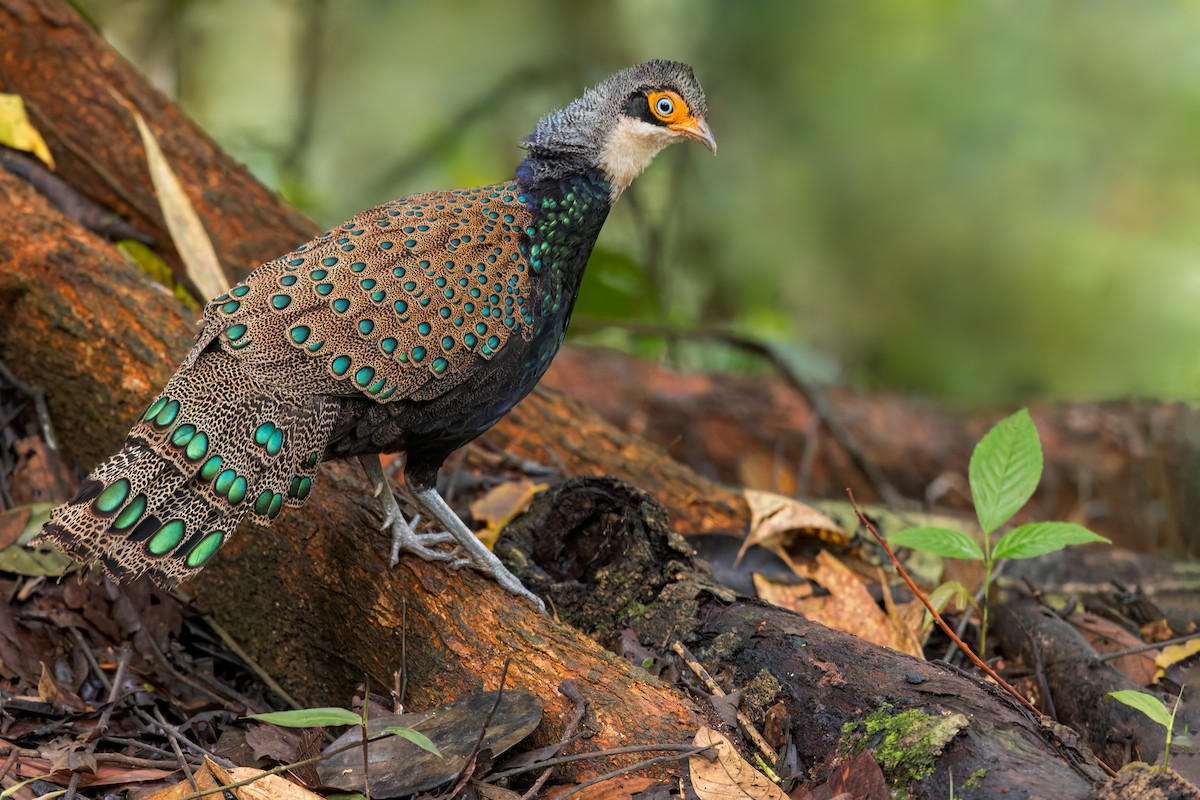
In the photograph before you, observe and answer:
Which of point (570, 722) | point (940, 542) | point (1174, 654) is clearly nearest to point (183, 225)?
point (570, 722)

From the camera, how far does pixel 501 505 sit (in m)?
3.87

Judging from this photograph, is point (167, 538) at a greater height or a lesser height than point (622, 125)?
lesser

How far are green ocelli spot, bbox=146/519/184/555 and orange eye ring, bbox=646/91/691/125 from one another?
192 cm

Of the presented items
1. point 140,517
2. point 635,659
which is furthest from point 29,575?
point 635,659

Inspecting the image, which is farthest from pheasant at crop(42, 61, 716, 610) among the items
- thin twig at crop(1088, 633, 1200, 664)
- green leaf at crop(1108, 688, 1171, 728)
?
thin twig at crop(1088, 633, 1200, 664)

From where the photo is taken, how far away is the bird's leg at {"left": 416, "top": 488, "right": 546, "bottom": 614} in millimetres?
3117

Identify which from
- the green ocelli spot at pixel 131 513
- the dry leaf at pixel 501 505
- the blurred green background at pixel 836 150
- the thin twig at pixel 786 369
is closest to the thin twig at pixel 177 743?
the green ocelli spot at pixel 131 513

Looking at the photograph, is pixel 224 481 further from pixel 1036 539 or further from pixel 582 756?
pixel 1036 539

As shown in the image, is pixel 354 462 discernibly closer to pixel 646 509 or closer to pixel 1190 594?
pixel 646 509

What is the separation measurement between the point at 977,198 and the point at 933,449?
186 cm

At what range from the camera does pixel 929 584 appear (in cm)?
397

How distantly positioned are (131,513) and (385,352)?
76cm

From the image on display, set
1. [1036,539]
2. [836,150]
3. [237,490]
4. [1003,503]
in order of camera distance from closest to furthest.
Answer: [237,490] → [1036,539] → [1003,503] → [836,150]

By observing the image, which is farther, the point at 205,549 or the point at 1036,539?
the point at 1036,539
